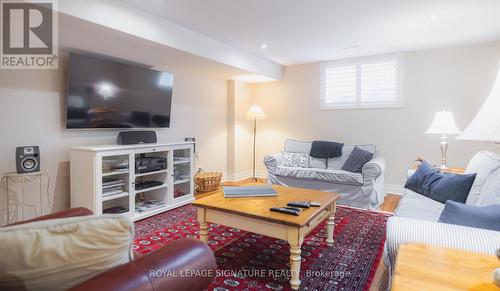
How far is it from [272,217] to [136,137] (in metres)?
Answer: 2.32

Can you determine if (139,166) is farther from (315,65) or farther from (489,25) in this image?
(489,25)

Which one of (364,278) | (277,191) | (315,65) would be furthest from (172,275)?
(315,65)

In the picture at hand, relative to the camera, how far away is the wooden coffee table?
73.9 inches

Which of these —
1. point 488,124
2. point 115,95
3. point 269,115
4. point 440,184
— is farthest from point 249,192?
point 269,115

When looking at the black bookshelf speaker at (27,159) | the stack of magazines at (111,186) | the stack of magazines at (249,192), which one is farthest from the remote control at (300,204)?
the black bookshelf speaker at (27,159)

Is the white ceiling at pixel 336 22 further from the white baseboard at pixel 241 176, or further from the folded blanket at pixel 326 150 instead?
the white baseboard at pixel 241 176

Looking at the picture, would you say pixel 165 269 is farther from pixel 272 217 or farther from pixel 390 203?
pixel 390 203

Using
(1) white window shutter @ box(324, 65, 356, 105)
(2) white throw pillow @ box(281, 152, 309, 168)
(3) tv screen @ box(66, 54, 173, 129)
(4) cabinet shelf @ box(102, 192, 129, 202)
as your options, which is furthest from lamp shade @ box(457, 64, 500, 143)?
(1) white window shutter @ box(324, 65, 356, 105)

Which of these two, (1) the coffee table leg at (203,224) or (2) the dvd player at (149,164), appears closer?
(1) the coffee table leg at (203,224)

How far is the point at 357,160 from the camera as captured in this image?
13.0ft

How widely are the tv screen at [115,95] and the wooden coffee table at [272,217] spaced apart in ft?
5.90

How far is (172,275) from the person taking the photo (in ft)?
2.95

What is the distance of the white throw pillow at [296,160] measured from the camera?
14.7 feet

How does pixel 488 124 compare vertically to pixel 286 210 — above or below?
above
